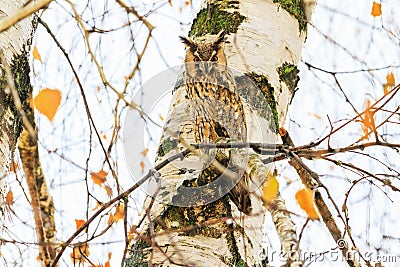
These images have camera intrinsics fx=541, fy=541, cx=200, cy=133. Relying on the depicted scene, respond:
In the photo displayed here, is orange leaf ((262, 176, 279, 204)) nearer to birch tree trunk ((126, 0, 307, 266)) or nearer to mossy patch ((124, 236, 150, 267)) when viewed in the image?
birch tree trunk ((126, 0, 307, 266))

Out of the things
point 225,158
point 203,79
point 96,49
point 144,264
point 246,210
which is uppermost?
point 96,49

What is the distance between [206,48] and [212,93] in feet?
0.62

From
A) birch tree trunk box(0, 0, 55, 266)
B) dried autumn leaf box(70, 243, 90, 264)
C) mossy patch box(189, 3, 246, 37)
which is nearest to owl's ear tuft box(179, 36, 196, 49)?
mossy patch box(189, 3, 246, 37)

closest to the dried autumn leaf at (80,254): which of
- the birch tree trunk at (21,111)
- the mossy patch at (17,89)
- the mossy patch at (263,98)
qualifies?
the birch tree trunk at (21,111)

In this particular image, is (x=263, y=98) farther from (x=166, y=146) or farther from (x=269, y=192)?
(x=269, y=192)

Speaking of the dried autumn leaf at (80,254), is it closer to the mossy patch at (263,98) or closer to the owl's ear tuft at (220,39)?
the mossy patch at (263,98)

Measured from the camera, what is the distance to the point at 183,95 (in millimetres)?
1634

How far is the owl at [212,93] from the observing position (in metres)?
1.62

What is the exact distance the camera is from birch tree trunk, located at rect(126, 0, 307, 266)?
3.76 feet

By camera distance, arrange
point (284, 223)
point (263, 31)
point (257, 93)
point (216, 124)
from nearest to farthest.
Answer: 1. point (284, 223)
2. point (257, 93)
3. point (263, 31)
4. point (216, 124)

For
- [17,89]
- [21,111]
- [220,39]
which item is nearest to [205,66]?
[220,39]

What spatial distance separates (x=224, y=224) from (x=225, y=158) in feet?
0.49

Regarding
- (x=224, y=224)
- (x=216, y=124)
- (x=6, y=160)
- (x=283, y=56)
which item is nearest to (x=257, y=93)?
(x=283, y=56)

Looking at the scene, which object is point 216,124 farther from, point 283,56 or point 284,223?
point 284,223
